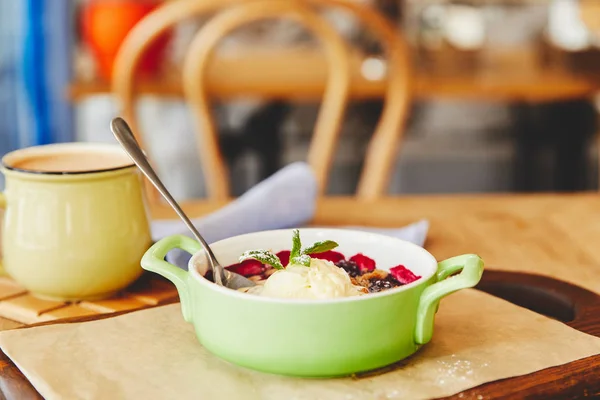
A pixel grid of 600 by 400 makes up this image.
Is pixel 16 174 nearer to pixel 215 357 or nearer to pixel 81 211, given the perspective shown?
pixel 81 211

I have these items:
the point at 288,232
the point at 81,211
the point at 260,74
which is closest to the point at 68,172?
the point at 81,211

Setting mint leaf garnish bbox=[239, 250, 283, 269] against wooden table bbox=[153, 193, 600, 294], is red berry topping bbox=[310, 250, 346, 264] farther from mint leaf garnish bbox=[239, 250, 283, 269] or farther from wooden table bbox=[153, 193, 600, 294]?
wooden table bbox=[153, 193, 600, 294]

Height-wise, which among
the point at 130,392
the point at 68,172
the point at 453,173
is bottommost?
the point at 453,173

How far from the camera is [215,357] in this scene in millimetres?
514

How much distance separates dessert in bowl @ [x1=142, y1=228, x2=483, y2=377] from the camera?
1.53 feet

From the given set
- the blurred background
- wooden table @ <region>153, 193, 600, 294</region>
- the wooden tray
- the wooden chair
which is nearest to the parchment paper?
the wooden tray

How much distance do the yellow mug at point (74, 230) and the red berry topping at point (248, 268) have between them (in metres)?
0.10

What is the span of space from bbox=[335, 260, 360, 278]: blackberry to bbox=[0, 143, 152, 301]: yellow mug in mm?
168

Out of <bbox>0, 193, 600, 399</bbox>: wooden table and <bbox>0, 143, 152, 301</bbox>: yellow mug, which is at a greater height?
<bbox>0, 143, 152, 301</bbox>: yellow mug

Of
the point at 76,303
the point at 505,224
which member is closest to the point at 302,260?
the point at 76,303

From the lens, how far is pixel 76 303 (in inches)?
25.5

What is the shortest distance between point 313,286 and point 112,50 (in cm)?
192

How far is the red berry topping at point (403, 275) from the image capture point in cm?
56

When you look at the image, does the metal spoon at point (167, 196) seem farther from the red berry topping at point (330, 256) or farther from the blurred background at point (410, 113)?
the blurred background at point (410, 113)
